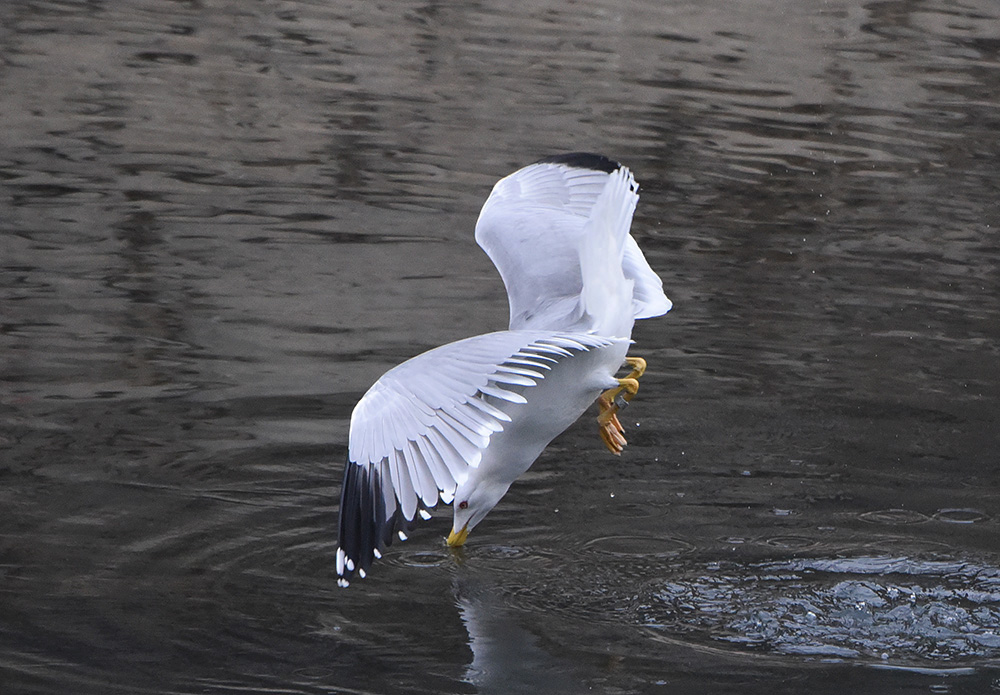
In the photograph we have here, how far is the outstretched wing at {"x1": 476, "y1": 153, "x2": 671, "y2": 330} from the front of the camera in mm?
5703

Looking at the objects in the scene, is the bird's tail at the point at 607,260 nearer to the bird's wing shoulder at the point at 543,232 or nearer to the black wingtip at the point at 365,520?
the bird's wing shoulder at the point at 543,232

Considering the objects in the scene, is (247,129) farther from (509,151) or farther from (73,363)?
(73,363)

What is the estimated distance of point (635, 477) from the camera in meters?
6.34

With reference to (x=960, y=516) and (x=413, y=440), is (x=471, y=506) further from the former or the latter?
(x=960, y=516)

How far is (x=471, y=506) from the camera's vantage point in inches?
217

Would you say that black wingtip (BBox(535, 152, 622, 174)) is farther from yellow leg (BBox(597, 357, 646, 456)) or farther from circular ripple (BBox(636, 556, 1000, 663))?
circular ripple (BBox(636, 556, 1000, 663))

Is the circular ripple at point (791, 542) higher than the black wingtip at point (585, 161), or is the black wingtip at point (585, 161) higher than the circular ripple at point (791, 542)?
the black wingtip at point (585, 161)

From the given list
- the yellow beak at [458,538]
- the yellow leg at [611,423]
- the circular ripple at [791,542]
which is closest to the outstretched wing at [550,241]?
the yellow leg at [611,423]

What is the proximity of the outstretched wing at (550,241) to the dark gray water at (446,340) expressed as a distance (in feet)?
2.68

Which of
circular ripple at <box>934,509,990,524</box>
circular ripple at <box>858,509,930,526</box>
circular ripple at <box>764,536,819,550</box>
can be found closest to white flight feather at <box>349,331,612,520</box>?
circular ripple at <box>764,536,819,550</box>

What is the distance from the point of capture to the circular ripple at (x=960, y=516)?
237 inches

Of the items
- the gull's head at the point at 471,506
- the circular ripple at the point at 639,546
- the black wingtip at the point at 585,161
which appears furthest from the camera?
the black wingtip at the point at 585,161

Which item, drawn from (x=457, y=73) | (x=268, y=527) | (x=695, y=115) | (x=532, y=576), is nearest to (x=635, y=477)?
(x=532, y=576)

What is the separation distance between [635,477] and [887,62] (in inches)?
465
